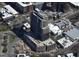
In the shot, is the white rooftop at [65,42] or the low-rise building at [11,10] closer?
the white rooftop at [65,42]

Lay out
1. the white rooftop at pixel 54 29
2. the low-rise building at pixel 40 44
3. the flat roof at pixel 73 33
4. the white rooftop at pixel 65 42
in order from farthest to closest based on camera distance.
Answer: the white rooftop at pixel 54 29 < the flat roof at pixel 73 33 < the white rooftop at pixel 65 42 < the low-rise building at pixel 40 44

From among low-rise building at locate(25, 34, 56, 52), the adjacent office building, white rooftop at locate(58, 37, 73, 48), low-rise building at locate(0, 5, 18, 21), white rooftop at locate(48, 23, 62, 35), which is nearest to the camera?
the adjacent office building

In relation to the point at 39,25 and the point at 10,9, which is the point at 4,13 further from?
the point at 39,25

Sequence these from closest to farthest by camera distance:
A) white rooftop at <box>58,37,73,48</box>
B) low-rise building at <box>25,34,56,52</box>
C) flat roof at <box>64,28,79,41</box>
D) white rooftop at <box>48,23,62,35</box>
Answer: low-rise building at <box>25,34,56,52</box>, white rooftop at <box>58,37,73,48</box>, flat roof at <box>64,28,79,41</box>, white rooftop at <box>48,23,62,35</box>

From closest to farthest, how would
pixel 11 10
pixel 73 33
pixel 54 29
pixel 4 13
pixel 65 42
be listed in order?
pixel 65 42
pixel 73 33
pixel 54 29
pixel 4 13
pixel 11 10

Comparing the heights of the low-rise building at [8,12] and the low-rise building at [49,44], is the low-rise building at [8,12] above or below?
above

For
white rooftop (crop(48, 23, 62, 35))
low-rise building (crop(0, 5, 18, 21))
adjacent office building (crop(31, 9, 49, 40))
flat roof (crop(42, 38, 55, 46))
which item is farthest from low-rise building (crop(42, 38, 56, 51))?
low-rise building (crop(0, 5, 18, 21))

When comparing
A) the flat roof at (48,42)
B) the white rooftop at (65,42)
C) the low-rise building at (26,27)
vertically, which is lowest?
the white rooftop at (65,42)

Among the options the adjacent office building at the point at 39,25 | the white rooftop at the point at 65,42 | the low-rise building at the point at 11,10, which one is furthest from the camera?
the low-rise building at the point at 11,10

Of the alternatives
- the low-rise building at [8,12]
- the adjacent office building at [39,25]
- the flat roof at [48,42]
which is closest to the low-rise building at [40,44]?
the flat roof at [48,42]

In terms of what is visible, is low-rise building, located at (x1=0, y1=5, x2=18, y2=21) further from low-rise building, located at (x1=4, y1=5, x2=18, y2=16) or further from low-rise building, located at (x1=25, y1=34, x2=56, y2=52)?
low-rise building, located at (x1=25, y1=34, x2=56, y2=52)

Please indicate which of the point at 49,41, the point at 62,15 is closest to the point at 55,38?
the point at 49,41

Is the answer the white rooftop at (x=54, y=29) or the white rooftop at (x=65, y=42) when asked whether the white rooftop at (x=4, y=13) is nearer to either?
the white rooftop at (x=54, y=29)

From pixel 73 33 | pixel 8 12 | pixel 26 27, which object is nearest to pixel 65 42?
pixel 73 33
